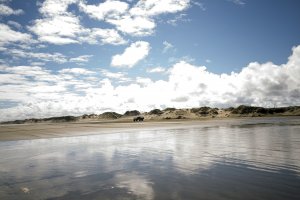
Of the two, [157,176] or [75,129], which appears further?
[75,129]

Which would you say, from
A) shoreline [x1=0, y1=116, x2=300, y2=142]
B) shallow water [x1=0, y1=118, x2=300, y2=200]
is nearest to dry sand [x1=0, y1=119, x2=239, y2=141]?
shoreline [x1=0, y1=116, x2=300, y2=142]

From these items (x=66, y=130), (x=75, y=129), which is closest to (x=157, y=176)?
(x=66, y=130)

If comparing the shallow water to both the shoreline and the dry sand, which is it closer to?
the shoreline

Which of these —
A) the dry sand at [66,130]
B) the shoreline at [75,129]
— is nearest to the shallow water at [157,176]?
the shoreline at [75,129]

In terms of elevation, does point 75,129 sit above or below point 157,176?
above

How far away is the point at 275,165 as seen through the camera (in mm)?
12141

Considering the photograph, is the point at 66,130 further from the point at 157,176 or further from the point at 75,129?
the point at 157,176

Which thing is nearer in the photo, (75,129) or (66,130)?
(66,130)

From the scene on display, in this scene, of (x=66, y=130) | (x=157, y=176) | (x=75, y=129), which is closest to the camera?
(x=157, y=176)

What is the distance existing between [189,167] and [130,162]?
10.4 feet

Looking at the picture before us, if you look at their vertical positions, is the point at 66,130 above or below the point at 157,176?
above

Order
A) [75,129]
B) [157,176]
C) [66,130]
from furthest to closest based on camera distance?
[75,129]
[66,130]
[157,176]

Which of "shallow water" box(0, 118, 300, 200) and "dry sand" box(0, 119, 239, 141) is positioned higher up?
"dry sand" box(0, 119, 239, 141)

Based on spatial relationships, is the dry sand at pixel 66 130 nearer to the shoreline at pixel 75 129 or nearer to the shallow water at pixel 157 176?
the shoreline at pixel 75 129
